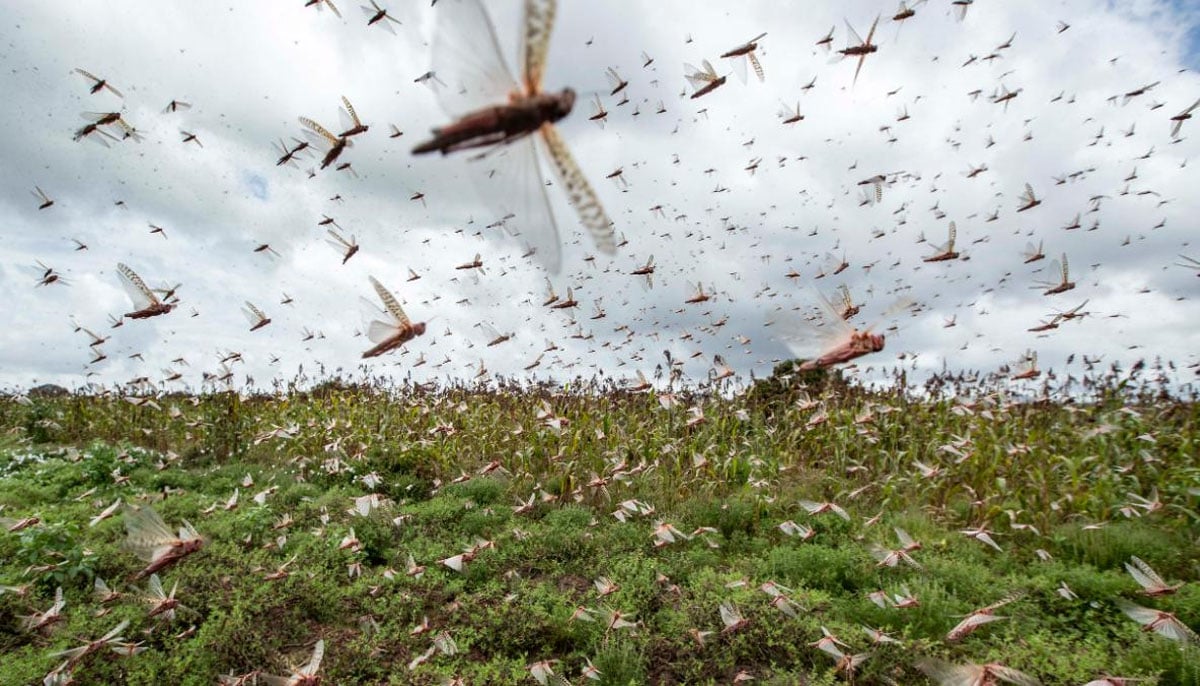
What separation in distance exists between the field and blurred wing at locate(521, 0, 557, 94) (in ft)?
9.37

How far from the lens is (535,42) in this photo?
2.11 feet

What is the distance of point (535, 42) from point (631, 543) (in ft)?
18.4

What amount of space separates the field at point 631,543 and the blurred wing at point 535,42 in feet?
9.37

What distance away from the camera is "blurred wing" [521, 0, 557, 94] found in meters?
0.63

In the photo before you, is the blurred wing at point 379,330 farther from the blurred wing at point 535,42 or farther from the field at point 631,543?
the field at point 631,543

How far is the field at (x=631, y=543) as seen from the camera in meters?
4.12

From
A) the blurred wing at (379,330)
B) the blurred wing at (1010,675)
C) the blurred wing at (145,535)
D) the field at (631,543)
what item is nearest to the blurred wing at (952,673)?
the blurred wing at (1010,675)

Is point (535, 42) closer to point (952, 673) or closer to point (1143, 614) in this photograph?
point (952, 673)

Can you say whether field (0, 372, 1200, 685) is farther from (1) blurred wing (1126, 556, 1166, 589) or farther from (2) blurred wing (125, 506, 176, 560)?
(1) blurred wing (1126, 556, 1166, 589)

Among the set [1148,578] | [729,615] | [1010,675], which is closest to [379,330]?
[1010,675]

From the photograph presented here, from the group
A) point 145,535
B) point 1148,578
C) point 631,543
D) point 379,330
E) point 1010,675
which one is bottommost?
point 1148,578

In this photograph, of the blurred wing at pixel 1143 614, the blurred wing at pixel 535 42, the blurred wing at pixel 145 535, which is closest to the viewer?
the blurred wing at pixel 535 42

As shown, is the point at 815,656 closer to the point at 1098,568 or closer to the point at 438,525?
the point at 1098,568

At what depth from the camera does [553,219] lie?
2.03ft
